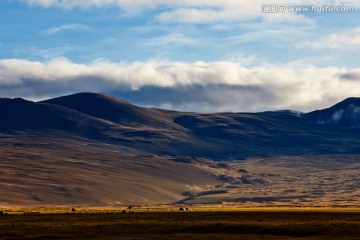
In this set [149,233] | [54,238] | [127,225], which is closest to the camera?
[54,238]

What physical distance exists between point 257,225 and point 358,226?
11589 millimetres

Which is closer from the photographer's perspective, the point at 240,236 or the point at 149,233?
the point at 240,236

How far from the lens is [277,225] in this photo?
80.0 m

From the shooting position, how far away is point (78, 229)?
82.7m

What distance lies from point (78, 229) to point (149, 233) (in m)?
9.32

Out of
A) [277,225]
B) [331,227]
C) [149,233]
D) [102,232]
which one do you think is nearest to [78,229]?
[102,232]

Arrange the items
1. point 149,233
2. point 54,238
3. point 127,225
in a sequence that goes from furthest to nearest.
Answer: point 127,225 → point 149,233 → point 54,238

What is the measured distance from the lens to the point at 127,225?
86.4 meters

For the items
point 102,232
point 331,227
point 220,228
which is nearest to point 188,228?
point 220,228

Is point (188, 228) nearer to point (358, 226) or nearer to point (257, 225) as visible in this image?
point (257, 225)

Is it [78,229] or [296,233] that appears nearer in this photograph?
[296,233]

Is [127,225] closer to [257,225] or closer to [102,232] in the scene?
[102,232]

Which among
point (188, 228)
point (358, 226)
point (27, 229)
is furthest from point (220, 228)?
point (27, 229)

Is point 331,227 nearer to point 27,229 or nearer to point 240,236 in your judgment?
point 240,236
